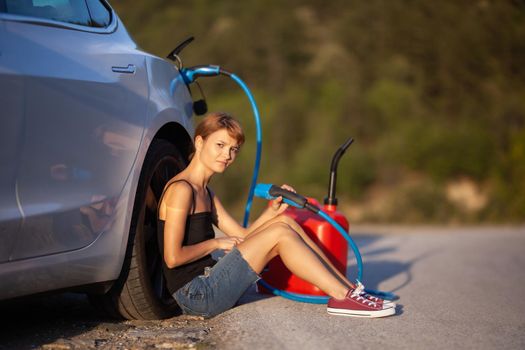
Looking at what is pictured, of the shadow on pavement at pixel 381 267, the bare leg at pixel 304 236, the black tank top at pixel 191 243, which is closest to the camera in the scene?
the black tank top at pixel 191 243

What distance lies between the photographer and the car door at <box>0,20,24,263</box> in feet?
7.75

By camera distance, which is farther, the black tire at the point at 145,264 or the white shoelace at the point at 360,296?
the white shoelace at the point at 360,296

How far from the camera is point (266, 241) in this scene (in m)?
3.55

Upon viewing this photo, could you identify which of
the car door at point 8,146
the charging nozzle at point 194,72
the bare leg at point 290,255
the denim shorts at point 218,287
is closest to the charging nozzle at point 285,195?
the bare leg at point 290,255

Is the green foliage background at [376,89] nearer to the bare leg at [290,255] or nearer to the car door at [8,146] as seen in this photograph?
the bare leg at [290,255]

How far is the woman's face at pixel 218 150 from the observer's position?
363 centimetres

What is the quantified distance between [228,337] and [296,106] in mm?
31336

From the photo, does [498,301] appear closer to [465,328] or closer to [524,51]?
[465,328]

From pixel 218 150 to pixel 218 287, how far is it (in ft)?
2.53

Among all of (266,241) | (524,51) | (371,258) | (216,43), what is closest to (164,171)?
(266,241)

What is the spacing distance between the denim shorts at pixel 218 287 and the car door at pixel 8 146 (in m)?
1.17

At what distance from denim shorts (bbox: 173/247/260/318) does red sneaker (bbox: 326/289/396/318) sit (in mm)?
460

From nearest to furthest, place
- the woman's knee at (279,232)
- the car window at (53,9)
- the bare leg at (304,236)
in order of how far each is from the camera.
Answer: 1. the car window at (53,9)
2. the woman's knee at (279,232)
3. the bare leg at (304,236)

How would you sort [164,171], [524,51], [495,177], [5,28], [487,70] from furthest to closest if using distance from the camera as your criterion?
[487,70] → [524,51] → [495,177] → [164,171] → [5,28]
